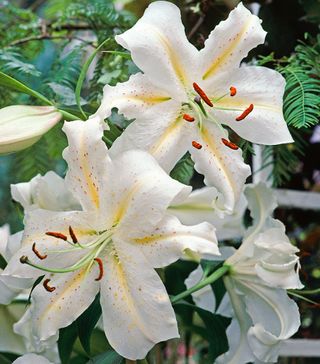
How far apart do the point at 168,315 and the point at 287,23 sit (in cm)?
43

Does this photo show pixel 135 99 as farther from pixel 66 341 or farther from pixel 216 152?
pixel 66 341

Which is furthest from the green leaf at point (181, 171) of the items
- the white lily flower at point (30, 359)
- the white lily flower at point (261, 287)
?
the white lily flower at point (30, 359)

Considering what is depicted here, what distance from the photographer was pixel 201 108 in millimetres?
529

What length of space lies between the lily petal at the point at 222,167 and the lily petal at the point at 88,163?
69mm

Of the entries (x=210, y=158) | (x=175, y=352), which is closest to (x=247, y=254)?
(x=210, y=158)

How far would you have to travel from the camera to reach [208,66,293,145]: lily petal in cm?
53

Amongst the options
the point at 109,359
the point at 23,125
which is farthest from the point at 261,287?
the point at 23,125

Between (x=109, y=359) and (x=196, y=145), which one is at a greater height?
(x=196, y=145)

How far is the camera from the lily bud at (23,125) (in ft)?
1.68

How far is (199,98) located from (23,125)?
4.9 inches

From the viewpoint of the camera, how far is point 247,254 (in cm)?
65

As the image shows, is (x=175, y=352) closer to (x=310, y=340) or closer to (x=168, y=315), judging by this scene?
(x=310, y=340)

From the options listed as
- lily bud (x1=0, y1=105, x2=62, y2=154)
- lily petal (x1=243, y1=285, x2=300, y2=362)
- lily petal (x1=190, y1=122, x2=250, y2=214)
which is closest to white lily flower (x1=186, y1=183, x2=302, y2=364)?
lily petal (x1=243, y1=285, x2=300, y2=362)

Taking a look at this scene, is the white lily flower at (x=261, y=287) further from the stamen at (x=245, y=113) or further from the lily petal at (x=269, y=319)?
the stamen at (x=245, y=113)
